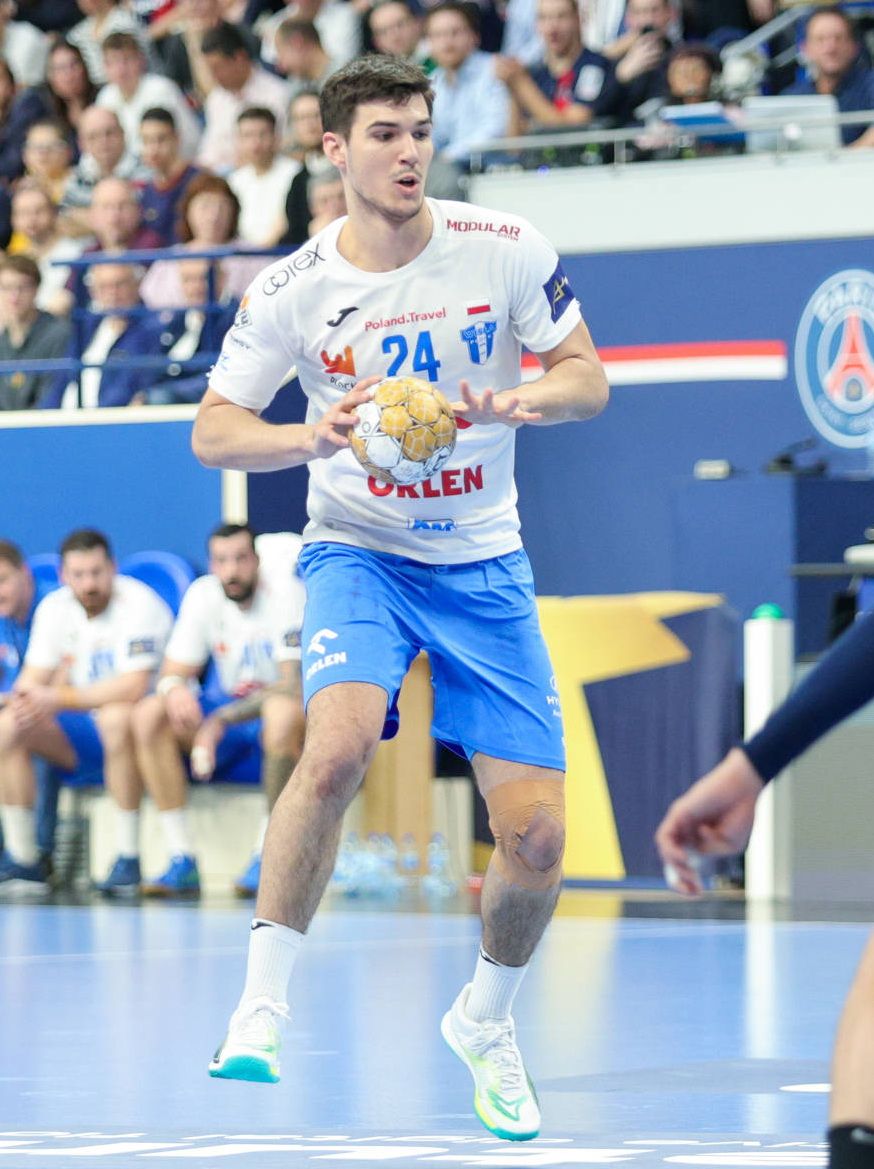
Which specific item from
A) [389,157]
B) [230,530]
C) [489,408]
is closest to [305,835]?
[489,408]

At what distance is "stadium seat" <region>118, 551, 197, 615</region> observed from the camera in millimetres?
13164

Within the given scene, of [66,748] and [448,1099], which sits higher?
[66,748]

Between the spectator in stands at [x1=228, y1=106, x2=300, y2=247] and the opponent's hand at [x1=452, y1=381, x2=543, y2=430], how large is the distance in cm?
966

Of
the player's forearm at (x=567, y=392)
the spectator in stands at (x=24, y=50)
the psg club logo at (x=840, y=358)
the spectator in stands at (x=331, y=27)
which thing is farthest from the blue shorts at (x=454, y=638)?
the spectator in stands at (x=24, y=50)

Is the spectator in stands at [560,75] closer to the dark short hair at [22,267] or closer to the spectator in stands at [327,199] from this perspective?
the spectator in stands at [327,199]

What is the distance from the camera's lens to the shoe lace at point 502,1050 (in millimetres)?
5336

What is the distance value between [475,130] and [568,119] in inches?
23.9

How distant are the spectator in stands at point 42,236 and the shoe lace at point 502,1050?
1063 cm

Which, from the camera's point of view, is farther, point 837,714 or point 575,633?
point 575,633

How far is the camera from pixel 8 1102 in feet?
18.6

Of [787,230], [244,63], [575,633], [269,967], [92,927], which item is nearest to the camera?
[269,967]

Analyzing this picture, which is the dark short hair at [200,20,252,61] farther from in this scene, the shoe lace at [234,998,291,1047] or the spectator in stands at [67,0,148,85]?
the shoe lace at [234,998,291,1047]

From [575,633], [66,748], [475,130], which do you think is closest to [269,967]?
[575,633]

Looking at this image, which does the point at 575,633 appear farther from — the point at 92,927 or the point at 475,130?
the point at 475,130
